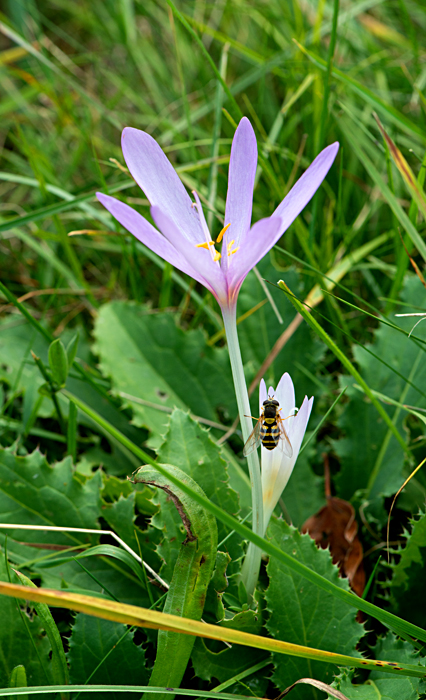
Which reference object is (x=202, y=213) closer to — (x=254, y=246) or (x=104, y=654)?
(x=254, y=246)

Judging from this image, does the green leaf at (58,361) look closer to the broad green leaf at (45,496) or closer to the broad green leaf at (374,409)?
the broad green leaf at (45,496)

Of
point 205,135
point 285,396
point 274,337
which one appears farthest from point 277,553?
point 205,135

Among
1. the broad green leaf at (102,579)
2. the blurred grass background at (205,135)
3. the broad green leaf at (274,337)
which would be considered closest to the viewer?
→ the broad green leaf at (102,579)

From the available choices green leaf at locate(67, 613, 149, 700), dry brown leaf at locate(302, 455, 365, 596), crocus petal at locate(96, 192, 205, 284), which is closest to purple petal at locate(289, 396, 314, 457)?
crocus petal at locate(96, 192, 205, 284)

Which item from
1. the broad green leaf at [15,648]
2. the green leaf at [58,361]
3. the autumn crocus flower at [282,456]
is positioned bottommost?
the broad green leaf at [15,648]

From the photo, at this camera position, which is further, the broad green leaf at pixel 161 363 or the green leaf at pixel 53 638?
the broad green leaf at pixel 161 363

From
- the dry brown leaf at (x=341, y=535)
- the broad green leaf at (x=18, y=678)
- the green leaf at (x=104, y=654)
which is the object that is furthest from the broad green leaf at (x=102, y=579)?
the dry brown leaf at (x=341, y=535)

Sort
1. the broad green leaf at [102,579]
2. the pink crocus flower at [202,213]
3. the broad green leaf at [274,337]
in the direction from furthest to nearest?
the broad green leaf at [274,337] → the broad green leaf at [102,579] → the pink crocus flower at [202,213]
